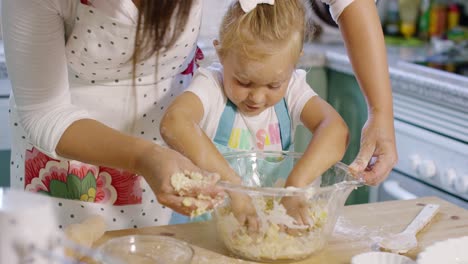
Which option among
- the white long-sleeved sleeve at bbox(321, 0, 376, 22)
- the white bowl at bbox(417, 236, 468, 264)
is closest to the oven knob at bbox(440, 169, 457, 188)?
the white long-sleeved sleeve at bbox(321, 0, 376, 22)

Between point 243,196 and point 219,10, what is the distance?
1.51 feet

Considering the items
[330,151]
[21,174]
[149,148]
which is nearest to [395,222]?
[330,151]

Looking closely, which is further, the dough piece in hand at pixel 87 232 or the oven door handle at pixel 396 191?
the oven door handle at pixel 396 191

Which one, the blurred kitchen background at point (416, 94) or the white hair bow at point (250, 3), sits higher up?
the white hair bow at point (250, 3)

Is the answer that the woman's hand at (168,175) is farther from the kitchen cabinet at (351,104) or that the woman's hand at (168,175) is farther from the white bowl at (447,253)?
the kitchen cabinet at (351,104)

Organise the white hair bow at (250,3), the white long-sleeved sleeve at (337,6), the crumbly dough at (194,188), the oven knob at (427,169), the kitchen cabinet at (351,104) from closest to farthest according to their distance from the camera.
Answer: the crumbly dough at (194,188) < the white hair bow at (250,3) < the white long-sleeved sleeve at (337,6) < the oven knob at (427,169) < the kitchen cabinet at (351,104)

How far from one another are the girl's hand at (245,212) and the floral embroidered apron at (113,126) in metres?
0.35

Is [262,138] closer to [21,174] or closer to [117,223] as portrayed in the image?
[117,223]

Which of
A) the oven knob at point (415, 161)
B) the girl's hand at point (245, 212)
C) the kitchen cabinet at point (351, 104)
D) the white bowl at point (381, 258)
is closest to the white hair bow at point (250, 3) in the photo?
the girl's hand at point (245, 212)

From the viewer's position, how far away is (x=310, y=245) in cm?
113

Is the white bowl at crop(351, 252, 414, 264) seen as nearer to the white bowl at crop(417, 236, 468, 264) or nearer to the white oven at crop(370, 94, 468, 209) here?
the white bowl at crop(417, 236, 468, 264)

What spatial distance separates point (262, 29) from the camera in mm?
1344

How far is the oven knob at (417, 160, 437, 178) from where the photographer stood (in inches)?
81.8

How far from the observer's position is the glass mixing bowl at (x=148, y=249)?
3.50ft
